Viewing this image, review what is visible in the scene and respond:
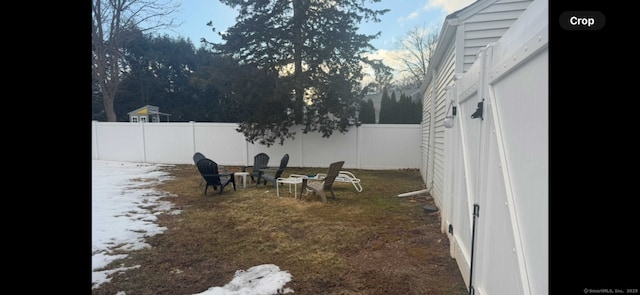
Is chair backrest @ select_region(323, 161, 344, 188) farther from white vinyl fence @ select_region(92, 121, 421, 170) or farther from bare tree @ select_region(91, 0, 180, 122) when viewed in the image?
bare tree @ select_region(91, 0, 180, 122)

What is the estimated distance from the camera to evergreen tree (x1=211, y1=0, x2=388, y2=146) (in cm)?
1024

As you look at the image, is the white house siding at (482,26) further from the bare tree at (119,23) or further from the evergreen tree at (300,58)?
the bare tree at (119,23)

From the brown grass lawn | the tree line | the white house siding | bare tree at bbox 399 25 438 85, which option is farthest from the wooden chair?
bare tree at bbox 399 25 438 85

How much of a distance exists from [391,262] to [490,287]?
1.37 meters

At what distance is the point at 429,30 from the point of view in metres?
19.7

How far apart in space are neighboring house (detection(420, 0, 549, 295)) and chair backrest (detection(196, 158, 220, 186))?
15.9ft

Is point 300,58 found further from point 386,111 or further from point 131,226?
point 131,226

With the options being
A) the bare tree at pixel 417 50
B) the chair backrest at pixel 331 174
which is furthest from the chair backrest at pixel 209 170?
the bare tree at pixel 417 50

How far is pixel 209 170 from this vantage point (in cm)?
639

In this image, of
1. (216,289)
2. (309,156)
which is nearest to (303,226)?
(216,289)

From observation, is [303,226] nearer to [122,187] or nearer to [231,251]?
[231,251]

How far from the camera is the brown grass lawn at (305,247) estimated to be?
2.69 meters

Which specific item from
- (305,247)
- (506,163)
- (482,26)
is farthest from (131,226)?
(482,26)

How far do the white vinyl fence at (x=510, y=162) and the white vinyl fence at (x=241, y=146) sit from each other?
816 cm
